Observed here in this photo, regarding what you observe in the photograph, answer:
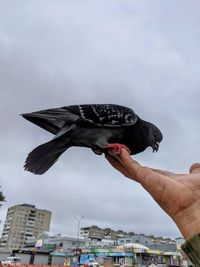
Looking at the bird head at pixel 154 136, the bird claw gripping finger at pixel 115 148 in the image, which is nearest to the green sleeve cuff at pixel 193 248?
the bird claw gripping finger at pixel 115 148

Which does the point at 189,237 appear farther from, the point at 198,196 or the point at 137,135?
the point at 137,135

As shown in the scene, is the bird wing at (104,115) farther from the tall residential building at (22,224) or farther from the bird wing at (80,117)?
the tall residential building at (22,224)

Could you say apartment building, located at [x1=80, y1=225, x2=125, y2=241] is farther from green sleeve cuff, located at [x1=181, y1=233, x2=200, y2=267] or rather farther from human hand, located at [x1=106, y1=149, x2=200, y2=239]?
green sleeve cuff, located at [x1=181, y1=233, x2=200, y2=267]

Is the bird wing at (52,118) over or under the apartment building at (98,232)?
under

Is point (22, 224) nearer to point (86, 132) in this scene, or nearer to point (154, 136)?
point (154, 136)

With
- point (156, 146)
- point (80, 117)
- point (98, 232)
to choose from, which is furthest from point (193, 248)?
point (98, 232)

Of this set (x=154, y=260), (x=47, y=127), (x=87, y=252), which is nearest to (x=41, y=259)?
(x=87, y=252)
